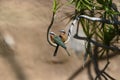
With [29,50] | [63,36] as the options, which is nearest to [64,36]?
[63,36]

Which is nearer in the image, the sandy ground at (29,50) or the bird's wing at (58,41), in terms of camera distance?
the sandy ground at (29,50)

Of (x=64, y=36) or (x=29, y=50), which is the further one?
(x=64, y=36)

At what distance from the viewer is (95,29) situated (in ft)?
8.95

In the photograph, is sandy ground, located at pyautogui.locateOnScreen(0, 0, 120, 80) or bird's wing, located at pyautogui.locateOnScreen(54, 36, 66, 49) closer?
sandy ground, located at pyautogui.locateOnScreen(0, 0, 120, 80)

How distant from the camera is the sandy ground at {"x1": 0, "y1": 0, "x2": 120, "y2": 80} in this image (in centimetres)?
247

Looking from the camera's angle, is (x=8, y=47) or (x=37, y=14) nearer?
(x=8, y=47)

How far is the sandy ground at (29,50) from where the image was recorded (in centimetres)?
247

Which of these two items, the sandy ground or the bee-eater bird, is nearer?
the sandy ground

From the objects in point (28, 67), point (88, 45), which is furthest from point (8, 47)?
point (88, 45)

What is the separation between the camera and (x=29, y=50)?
8.40 ft

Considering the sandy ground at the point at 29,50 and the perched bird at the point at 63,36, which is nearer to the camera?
the sandy ground at the point at 29,50

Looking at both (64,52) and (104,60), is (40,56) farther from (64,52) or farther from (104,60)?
(104,60)

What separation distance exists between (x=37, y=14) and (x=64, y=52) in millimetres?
347

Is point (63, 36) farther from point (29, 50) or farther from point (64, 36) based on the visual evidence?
point (29, 50)
